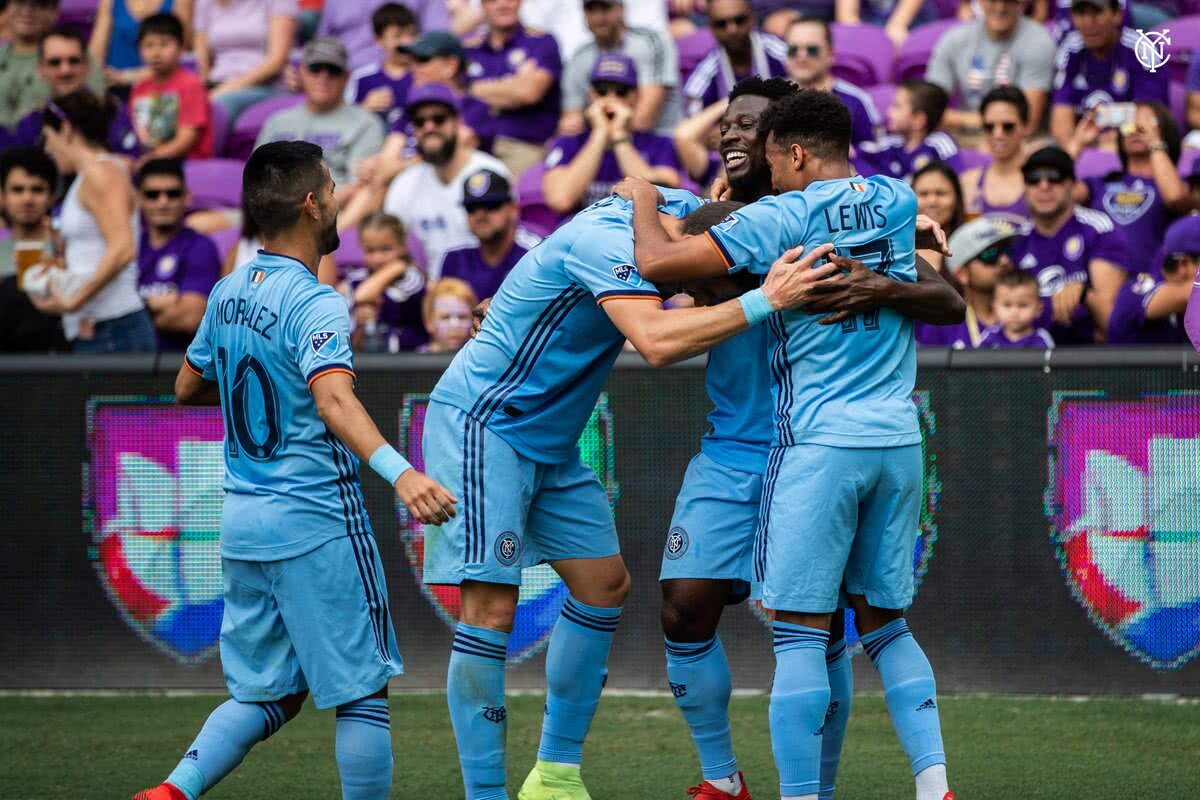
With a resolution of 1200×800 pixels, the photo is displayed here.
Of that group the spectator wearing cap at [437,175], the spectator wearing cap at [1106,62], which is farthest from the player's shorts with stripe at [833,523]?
the spectator wearing cap at [1106,62]

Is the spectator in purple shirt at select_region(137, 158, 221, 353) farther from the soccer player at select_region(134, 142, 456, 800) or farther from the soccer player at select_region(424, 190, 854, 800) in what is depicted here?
the soccer player at select_region(134, 142, 456, 800)

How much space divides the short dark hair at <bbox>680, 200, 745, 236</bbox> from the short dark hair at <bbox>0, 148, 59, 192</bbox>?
18.9ft

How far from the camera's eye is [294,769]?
19.4 feet

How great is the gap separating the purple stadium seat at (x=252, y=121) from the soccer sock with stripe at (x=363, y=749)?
7.45 metres

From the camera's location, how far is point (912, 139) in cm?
916

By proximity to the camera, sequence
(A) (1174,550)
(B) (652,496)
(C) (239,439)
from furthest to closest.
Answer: (B) (652,496) < (A) (1174,550) < (C) (239,439)

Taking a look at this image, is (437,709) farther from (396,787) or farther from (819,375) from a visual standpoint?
(819,375)

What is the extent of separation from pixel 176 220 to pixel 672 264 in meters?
5.68

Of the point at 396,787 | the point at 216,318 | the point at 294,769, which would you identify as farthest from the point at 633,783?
the point at 216,318

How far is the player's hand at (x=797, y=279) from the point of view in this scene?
4281 millimetres

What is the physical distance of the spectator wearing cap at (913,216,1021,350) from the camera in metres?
8.05

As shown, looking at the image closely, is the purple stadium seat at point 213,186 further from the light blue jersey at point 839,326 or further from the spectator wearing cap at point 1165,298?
the light blue jersey at point 839,326

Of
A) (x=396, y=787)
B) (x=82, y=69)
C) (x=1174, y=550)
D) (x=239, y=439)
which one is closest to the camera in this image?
(x=239, y=439)

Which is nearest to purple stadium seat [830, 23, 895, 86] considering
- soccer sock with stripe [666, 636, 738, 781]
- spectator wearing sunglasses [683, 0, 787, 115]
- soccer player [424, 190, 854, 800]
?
spectator wearing sunglasses [683, 0, 787, 115]
